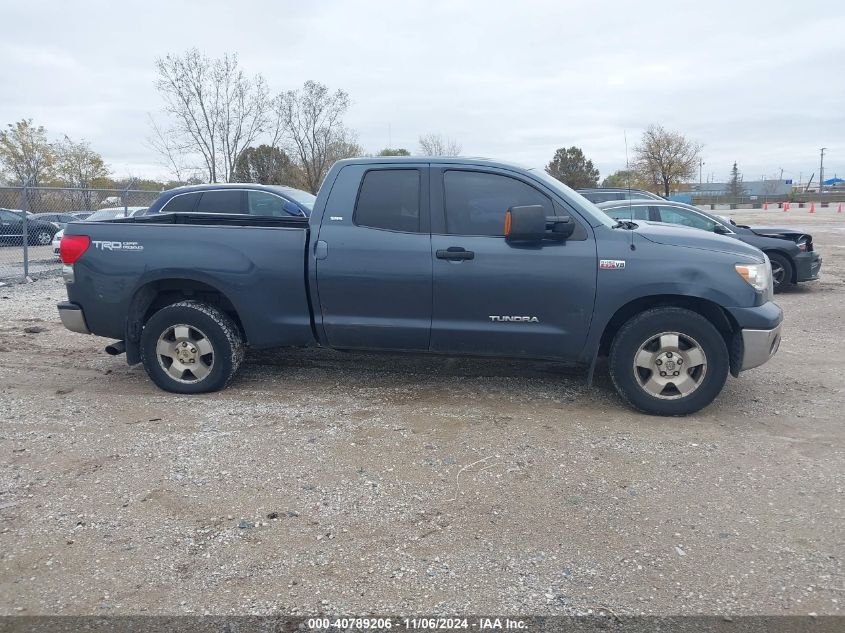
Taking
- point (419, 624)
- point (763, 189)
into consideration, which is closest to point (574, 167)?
point (419, 624)

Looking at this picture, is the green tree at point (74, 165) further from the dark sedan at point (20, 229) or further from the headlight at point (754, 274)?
the headlight at point (754, 274)

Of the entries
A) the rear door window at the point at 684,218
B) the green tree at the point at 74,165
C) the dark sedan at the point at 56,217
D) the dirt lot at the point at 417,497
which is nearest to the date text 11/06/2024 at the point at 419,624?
the dirt lot at the point at 417,497

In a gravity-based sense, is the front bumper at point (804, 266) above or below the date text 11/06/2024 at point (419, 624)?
above

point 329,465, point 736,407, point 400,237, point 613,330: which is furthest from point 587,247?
point 329,465

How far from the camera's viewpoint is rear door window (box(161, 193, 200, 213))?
10.5 m

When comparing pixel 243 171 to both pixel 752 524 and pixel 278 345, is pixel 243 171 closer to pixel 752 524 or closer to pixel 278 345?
pixel 278 345

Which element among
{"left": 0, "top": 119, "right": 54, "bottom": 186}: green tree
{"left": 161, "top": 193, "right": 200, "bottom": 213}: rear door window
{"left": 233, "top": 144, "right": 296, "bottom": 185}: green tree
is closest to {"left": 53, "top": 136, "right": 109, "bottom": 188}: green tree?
{"left": 0, "top": 119, "right": 54, "bottom": 186}: green tree

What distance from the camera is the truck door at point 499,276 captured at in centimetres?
463

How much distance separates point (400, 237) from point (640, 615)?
3.10 metres

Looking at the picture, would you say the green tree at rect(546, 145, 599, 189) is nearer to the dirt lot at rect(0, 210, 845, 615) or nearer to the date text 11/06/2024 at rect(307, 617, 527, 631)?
the dirt lot at rect(0, 210, 845, 615)

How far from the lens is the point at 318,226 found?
496cm

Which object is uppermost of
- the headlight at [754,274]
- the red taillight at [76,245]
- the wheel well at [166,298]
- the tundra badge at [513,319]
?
the red taillight at [76,245]

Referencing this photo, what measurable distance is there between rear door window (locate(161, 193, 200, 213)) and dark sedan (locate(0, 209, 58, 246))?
500 centimetres

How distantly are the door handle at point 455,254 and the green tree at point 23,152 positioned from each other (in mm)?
38269
